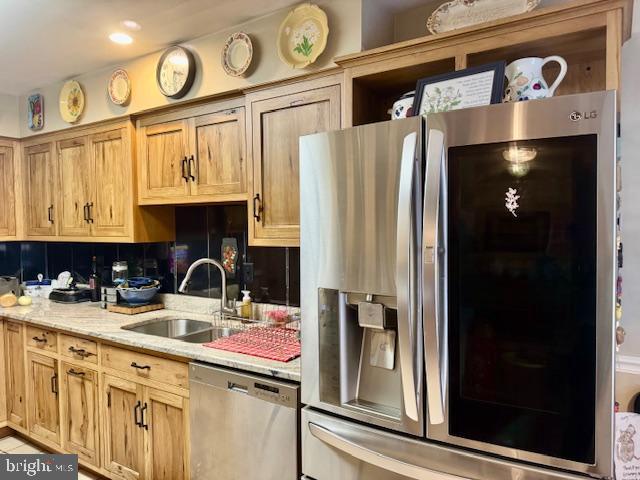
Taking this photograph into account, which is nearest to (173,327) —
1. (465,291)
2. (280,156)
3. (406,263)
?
(280,156)

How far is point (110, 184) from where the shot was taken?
283cm

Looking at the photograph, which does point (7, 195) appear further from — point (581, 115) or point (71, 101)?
point (581, 115)

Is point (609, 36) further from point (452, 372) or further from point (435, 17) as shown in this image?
point (452, 372)

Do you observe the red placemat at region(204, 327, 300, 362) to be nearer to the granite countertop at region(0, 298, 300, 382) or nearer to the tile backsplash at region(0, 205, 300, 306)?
the granite countertop at region(0, 298, 300, 382)

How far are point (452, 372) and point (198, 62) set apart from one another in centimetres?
202

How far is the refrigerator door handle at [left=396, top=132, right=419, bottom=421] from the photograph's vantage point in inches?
47.9

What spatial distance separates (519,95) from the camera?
1.32 metres

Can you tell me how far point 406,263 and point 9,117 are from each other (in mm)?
3581

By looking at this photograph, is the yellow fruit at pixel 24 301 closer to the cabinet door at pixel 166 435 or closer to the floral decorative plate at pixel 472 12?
the cabinet door at pixel 166 435

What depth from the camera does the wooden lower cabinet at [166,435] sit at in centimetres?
204

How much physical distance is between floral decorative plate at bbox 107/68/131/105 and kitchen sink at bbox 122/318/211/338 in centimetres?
138

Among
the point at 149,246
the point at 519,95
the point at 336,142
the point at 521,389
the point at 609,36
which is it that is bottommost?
the point at 521,389

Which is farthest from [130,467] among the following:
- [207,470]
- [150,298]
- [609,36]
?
[609,36]

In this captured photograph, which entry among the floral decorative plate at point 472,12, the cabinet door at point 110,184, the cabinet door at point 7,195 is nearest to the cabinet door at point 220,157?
the cabinet door at point 110,184
